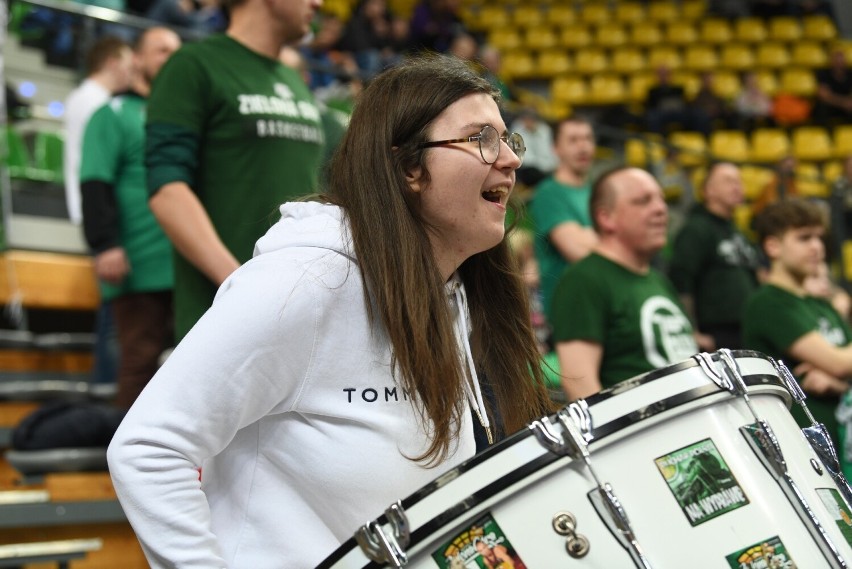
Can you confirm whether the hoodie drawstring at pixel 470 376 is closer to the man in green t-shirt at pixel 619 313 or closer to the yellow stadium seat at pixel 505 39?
the man in green t-shirt at pixel 619 313

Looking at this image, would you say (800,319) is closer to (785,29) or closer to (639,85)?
(639,85)

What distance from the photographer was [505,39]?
42.1ft

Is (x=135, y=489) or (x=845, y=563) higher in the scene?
(x=135, y=489)

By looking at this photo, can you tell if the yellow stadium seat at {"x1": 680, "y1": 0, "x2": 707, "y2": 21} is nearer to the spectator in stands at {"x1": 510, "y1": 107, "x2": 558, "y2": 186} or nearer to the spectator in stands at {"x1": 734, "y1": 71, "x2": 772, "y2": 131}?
the spectator in stands at {"x1": 734, "y1": 71, "x2": 772, "y2": 131}

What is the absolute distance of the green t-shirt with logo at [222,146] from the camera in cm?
262

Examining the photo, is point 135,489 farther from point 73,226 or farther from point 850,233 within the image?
point 850,233

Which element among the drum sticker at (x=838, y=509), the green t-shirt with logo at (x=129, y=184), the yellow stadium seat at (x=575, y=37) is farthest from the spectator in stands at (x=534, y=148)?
the drum sticker at (x=838, y=509)

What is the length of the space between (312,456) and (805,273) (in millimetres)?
3091

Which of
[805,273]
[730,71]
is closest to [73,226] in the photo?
[805,273]

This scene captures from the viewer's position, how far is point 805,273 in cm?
429

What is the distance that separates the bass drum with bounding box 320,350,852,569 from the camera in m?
1.50

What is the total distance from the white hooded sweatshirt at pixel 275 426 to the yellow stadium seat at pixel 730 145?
1004 centimetres

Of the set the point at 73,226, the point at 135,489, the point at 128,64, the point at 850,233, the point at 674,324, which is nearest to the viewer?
the point at 135,489

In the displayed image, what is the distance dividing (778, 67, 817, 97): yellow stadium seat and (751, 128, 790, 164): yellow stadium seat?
89cm
